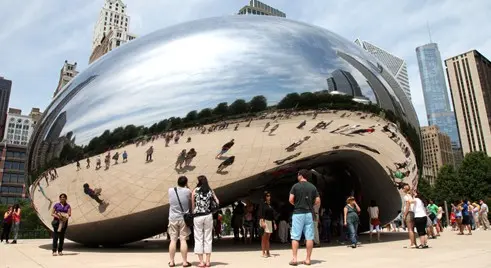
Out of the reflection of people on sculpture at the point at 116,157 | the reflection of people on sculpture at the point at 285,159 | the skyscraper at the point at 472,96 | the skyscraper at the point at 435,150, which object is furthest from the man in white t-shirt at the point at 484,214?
the skyscraper at the point at 435,150

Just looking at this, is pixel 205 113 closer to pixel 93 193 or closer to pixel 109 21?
pixel 93 193

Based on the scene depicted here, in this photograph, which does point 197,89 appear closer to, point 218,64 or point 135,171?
point 218,64

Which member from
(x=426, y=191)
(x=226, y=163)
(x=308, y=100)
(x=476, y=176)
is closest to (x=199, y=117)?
(x=226, y=163)

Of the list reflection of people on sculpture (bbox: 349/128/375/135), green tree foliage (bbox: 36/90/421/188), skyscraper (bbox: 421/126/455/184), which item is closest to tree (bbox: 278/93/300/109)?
green tree foliage (bbox: 36/90/421/188)

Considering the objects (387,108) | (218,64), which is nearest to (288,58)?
(218,64)

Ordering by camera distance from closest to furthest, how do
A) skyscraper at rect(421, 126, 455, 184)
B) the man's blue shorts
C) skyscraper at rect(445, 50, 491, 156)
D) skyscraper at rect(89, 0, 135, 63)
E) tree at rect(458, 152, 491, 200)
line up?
the man's blue shorts < tree at rect(458, 152, 491, 200) < skyscraper at rect(445, 50, 491, 156) < skyscraper at rect(421, 126, 455, 184) < skyscraper at rect(89, 0, 135, 63)

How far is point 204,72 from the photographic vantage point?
737 centimetres

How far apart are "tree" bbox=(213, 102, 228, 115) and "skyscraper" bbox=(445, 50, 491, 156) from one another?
128056 mm

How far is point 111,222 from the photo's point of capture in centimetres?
813

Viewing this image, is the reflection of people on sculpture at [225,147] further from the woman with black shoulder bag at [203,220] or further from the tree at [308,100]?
the tree at [308,100]

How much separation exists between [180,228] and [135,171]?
72.2 inches

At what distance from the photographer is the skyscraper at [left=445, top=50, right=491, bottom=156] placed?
11878cm

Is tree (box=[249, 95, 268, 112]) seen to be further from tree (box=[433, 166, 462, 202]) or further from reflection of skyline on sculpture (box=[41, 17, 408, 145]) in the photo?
tree (box=[433, 166, 462, 202])

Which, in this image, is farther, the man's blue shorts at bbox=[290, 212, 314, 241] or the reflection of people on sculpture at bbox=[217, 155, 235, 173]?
the reflection of people on sculpture at bbox=[217, 155, 235, 173]
